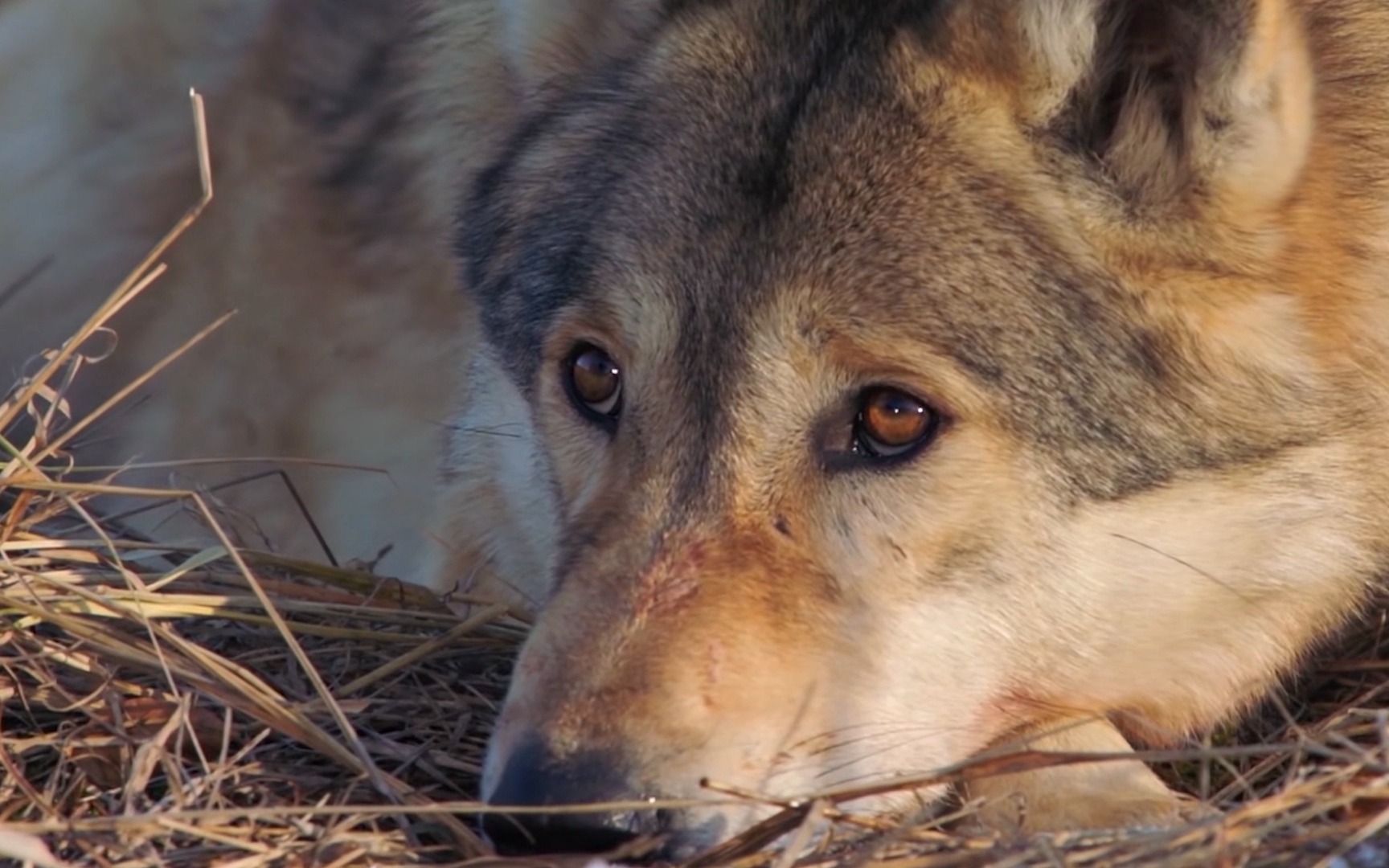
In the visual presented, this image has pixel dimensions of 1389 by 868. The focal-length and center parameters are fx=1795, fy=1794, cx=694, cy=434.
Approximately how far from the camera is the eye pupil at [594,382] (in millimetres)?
2938

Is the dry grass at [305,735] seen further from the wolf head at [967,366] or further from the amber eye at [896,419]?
the amber eye at [896,419]

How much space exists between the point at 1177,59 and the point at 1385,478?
827mm

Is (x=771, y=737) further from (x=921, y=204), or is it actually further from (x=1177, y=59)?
(x=1177, y=59)

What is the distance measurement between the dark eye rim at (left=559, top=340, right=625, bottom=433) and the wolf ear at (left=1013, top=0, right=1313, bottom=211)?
783 millimetres

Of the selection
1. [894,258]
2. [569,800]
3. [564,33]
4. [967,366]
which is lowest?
[569,800]

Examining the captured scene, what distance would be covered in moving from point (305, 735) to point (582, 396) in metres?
0.73

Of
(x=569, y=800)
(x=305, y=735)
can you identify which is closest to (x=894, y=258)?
(x=569, y=800)

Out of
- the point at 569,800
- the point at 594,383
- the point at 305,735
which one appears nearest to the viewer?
the point at 569,800

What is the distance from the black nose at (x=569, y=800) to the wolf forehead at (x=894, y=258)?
0.64 meters

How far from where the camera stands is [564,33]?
336 cm

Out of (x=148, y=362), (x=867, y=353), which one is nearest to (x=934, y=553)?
(x=867, y=353)

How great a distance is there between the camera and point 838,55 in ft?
9.49

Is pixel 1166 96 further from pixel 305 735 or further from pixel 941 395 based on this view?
pixel 305 735

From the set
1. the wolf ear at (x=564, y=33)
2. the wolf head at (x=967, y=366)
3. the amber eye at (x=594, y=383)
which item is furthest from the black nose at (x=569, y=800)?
the wolf ear at (x=564, y=33)
